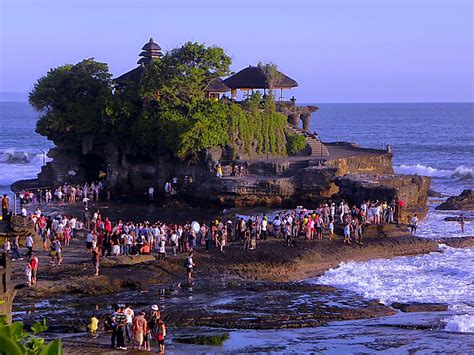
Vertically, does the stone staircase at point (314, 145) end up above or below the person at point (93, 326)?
above

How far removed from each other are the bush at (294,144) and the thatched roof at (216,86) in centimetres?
460

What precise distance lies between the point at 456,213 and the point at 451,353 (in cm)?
2360

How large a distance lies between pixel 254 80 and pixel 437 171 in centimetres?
2627

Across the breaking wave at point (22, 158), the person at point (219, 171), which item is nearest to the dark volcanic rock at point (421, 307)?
the person at point (219, 171)

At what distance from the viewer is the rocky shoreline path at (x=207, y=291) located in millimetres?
20578

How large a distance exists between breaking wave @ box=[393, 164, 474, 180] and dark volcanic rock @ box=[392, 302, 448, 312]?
4301cm

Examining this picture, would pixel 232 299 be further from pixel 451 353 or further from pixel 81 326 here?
pixel 451 353

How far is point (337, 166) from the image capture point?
140 ft

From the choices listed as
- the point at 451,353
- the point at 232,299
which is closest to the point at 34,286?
the point at 232,299

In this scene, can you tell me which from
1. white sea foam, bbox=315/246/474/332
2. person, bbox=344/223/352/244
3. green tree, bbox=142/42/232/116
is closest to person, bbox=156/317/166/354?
white sea foam, bbox=315/246/474/332

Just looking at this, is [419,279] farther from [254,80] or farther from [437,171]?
[437,171]

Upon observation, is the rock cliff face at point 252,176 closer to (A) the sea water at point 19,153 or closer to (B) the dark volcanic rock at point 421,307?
(A) the sea water at point 19,153

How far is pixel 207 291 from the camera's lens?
23.9 m

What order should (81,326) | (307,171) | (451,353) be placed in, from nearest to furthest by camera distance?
(451,353) → (81,326) → (307,171)
